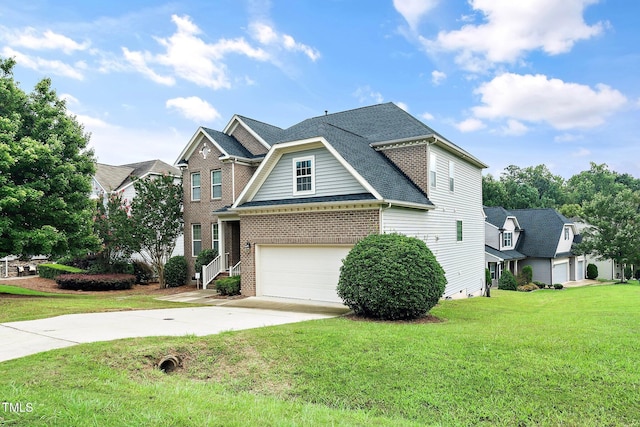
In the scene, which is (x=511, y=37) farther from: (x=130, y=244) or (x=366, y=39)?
(x=130, y=244)

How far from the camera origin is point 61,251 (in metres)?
17.4

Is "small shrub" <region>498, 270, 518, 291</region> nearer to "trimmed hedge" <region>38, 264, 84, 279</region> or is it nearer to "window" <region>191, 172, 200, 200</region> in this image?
"window" <region>191, 172, 200, 200</region>

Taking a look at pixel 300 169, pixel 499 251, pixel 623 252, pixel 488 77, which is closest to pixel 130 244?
pixel 300 169

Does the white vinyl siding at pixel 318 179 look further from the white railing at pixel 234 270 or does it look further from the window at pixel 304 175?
the white railing at pixel 234 270

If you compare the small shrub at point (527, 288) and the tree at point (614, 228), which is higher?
the tree at point (614, 228)

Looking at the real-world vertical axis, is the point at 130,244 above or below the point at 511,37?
below

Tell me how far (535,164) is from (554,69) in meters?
57.2

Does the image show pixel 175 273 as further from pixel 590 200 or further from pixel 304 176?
pixel 590 200

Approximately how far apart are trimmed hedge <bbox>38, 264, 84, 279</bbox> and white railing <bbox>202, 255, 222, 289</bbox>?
36.2 ft

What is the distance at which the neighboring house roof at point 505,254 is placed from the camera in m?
32.8

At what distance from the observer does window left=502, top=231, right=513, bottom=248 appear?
116ft

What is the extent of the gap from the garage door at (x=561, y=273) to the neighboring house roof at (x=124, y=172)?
33667 millimetres

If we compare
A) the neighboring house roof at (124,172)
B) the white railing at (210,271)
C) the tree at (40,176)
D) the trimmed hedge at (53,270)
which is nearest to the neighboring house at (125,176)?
the neighboring house roof at (124,172)

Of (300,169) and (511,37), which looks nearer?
(300,169)
